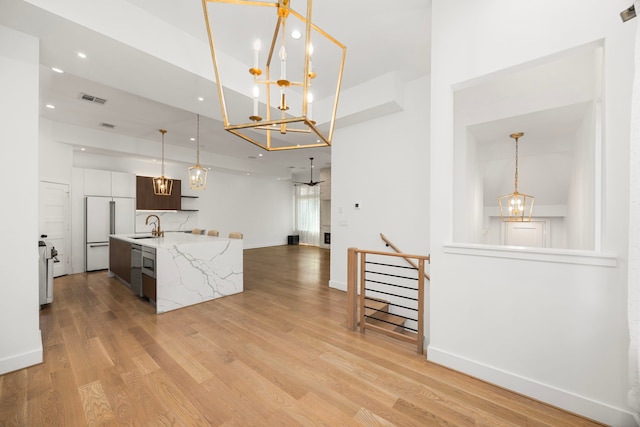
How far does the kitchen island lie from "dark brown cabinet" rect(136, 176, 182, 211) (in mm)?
2612

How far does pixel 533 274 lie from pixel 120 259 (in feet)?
19.9

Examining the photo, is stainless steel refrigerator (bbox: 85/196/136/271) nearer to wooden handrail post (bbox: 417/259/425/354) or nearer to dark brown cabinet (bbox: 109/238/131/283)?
dark brown cabinet (bbox: 109/238/131/283)

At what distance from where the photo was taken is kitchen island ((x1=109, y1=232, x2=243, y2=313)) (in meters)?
3.45

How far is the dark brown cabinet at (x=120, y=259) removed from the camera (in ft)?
14.2

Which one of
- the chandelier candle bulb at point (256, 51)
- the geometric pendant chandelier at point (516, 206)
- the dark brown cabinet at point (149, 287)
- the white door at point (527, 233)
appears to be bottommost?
the dark brown cabinet at point (149, 287)

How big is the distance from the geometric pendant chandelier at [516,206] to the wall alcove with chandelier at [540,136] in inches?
8.3

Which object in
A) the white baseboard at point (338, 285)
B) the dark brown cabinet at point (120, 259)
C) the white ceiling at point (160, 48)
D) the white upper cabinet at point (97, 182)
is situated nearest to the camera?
the white ceiling at point (160, 48)

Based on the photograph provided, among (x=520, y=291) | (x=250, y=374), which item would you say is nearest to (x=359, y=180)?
(x=520, y=291)

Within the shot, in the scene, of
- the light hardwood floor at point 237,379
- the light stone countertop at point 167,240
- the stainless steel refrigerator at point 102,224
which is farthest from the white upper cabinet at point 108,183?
the light hardwood floor at point 237,379

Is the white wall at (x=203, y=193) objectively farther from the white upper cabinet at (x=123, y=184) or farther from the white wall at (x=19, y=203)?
the white wall at (x=19, y=203)

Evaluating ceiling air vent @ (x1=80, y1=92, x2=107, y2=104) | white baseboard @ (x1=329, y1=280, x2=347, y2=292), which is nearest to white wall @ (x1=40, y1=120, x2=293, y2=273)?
ceiling air vent @ (x1=80, y1=92, x2=107, y2=104)

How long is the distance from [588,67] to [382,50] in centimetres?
225

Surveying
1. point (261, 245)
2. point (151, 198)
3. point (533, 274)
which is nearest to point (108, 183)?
point (151, 198)

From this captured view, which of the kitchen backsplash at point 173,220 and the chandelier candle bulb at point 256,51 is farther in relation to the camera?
the kitchen backsplash at point 173,220
